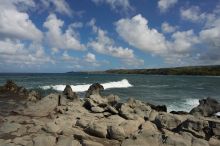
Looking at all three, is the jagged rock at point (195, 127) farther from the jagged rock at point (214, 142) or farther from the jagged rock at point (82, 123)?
the jagged rock at point (82, 123)

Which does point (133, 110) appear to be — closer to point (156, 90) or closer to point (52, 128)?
point (52, 128)

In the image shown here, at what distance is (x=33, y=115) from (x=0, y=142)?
5814 mm

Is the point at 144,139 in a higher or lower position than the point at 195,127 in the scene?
lower

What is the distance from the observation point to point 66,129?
14.4 metres

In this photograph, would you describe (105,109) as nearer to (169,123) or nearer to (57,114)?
(57,114)

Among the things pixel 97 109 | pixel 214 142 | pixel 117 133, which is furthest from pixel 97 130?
pixel 214 142

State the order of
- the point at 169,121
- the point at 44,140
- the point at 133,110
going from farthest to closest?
the point at 133,110, the point at 169,121, the point at 44,140

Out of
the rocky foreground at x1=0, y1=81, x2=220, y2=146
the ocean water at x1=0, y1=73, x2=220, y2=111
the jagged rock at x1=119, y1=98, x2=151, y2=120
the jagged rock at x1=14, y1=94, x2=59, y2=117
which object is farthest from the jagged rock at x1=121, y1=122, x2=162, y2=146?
the ocean water at x1=0, y1=73, x2=220, y2=111

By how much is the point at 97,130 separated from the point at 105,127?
455 millimetres

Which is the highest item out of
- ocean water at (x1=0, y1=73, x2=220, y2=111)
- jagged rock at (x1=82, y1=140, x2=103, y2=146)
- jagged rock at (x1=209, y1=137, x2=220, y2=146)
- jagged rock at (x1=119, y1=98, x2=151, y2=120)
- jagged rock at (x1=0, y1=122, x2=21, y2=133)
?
jagged rock at (x1=119, y1=98, x2=151, y2=120)

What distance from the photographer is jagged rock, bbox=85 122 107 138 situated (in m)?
14.0

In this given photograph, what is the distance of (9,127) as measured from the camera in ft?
49.5

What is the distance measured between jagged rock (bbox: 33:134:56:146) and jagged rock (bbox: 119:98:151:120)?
554 centimetres

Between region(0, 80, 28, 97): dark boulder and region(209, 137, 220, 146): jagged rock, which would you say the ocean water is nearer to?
region(0, 80, 28, 97): dark boulder
